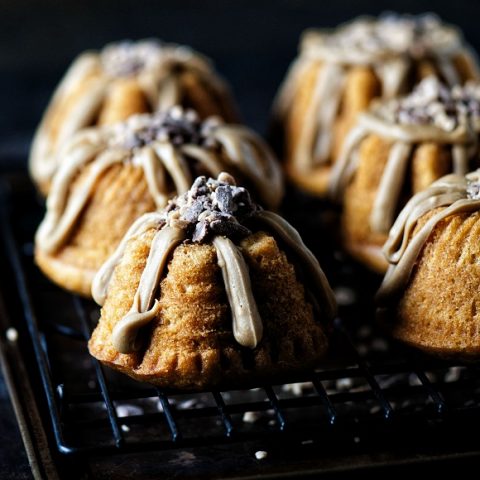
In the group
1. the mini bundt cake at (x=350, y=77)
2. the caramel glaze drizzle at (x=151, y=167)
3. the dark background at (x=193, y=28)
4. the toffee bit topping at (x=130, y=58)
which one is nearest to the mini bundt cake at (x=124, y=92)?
the toffee bit topping at (x=130, y=58)

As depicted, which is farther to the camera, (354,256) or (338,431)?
(354,256)

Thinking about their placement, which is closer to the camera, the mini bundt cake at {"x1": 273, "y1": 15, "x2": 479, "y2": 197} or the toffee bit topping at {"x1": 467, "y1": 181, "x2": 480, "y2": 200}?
the toffee bit topping at {"x1": 467, "y1": 181, "x2": 480, "y2": 200}

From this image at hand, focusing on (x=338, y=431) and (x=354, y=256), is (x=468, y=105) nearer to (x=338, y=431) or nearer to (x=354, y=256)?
(x=354, y=256)

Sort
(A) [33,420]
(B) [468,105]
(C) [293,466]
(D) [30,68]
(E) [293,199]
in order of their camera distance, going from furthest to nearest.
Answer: (D) [30,68], (E) [293,199], (B) [468,105], (A) [33,420], (C) [293,466]

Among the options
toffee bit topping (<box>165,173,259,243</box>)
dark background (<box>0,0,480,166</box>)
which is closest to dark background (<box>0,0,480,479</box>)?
dark background (<box>0,0,480,166</box>)

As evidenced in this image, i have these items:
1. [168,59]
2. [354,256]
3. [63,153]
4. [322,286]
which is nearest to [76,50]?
[168,59]

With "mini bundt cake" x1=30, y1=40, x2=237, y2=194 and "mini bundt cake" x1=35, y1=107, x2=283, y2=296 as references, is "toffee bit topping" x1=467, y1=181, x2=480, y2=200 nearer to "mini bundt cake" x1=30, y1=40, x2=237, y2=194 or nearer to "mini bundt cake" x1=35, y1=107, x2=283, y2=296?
"mini bundt cake" x1=35, y1=107, x2=283, y2=296

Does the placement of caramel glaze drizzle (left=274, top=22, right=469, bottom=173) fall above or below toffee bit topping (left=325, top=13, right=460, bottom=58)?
below
